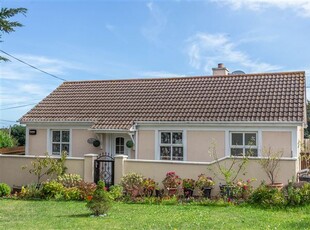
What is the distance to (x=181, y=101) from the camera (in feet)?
65.1

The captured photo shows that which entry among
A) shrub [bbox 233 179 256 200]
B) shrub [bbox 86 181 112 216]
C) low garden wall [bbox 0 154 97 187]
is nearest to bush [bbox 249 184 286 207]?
shrub [bbox 233 179 256 200]

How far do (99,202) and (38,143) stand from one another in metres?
10.6

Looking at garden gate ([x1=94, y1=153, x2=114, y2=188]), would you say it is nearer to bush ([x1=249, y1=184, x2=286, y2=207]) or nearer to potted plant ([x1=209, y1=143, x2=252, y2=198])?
potted plant ([x1=209, y1=143, x2=252, y2=198])

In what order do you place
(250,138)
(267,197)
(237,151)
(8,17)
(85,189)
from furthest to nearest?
(237,151) < (250,138) < (85,189) < (267,197) < (8,17)

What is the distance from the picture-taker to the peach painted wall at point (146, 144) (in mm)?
18703

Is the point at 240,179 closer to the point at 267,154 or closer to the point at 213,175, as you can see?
the point at 213,175

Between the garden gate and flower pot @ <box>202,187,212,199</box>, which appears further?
the garden gate

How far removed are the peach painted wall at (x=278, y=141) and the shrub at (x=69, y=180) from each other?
815 centimetres

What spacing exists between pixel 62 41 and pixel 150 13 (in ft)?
16.7

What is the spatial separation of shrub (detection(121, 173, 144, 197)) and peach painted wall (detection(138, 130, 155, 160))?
301 centimetres

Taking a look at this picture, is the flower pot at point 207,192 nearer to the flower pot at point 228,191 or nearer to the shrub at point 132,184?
the flower pot at point 228,191

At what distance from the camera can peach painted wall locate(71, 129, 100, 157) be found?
19.9 meters

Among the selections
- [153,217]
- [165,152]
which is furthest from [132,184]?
[153,217]

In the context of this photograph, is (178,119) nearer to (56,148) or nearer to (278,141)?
(278,141)
